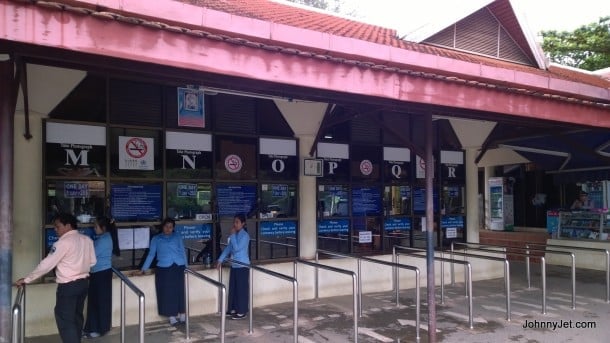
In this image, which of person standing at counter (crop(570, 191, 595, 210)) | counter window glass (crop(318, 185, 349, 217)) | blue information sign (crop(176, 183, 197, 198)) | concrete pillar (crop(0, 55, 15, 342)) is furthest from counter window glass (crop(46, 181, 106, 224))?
person standing at counter (crop(570, 191, 595, 210))

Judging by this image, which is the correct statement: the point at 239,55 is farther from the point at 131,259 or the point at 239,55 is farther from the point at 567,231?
the point at 567,231

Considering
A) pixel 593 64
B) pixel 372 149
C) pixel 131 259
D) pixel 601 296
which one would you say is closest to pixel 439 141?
pixel 372 149

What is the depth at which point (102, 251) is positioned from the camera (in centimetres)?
539

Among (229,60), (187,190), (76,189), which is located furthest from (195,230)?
(229,60)

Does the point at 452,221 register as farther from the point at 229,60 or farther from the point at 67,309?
the point at 67,309

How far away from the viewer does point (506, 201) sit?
549 inches

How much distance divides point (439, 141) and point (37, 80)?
263 inches

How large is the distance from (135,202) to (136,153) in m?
0.63

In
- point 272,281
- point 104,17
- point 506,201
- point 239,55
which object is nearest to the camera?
point 104,17

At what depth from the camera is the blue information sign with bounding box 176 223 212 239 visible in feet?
21.3

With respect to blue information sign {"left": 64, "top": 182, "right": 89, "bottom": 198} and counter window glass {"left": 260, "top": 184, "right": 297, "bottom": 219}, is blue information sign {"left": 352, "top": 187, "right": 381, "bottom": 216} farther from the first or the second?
blue information sign {"left": 64, "top": 182, "right": 89, "bottom": 198}

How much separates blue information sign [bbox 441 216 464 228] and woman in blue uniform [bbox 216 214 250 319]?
14.3 feet

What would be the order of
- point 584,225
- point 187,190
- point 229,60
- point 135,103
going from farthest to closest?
point 584,225 → point 187,190 → point 135,103 → point 229,60

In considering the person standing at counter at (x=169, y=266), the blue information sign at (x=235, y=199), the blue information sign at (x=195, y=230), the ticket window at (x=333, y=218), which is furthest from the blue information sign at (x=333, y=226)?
the person standing at counter at (x=169, y=266)
